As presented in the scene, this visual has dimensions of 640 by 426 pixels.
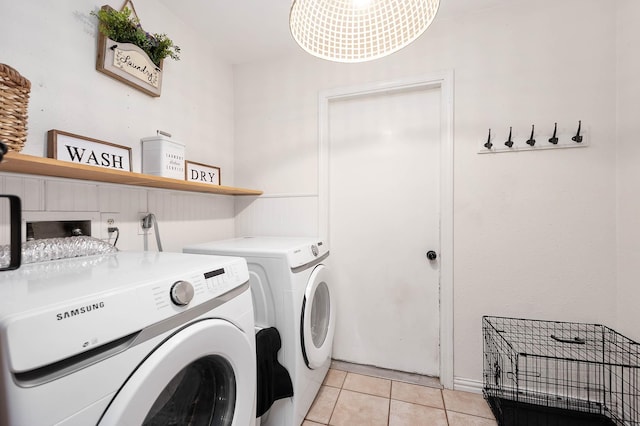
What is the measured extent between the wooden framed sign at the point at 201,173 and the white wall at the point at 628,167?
94.2 inches

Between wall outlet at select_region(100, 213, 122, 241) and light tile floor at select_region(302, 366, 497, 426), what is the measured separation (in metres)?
1.39

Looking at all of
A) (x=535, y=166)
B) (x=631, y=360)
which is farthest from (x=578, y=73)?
(x=631, y=360)

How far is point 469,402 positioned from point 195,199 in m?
2.12

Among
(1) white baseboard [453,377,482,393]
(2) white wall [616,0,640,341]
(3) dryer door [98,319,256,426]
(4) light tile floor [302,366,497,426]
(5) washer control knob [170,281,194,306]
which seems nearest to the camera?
(3) dryer door [98,319,256,426]

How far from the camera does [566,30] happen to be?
1587mm

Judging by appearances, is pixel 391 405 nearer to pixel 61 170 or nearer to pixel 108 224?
pixel 108 224

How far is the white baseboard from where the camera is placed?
173cm

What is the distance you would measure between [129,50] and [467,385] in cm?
266

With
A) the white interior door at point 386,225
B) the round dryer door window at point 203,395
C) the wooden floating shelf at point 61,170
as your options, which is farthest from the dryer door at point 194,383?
the white interior door at point 386,225

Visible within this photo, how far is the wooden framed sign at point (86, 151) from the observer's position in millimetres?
1139

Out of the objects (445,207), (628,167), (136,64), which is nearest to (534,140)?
(628,167)

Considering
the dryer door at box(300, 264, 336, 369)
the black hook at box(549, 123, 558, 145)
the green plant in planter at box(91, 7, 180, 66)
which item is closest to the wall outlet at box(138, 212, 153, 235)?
the green plant in planter at box(91, 7, 180, 66)

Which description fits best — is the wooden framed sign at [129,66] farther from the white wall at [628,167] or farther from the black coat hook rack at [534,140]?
the white wall at [628,167]

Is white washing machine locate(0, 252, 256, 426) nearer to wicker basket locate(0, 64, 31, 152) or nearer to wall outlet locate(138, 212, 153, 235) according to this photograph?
wicker basket locate(0, 64, 31, 152)
